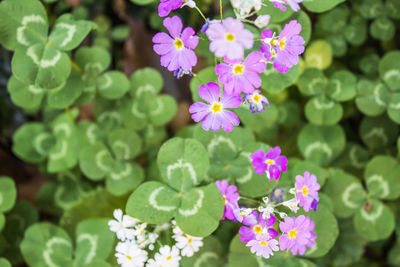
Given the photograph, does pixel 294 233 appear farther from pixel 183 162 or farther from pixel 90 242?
pixel 90 242

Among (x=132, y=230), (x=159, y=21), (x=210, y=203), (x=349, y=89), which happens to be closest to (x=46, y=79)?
(x=132, y=230)

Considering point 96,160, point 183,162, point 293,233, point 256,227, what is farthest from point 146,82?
point 293,233

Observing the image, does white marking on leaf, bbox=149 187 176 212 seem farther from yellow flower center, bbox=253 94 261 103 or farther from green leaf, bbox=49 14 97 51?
green leaf, bbox=49 14 97 51

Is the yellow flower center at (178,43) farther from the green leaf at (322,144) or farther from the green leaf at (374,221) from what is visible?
the green leaf at (374,221)

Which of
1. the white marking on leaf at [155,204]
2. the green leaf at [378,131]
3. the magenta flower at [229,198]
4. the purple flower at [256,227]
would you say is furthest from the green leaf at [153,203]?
the green leaf at [378,131]

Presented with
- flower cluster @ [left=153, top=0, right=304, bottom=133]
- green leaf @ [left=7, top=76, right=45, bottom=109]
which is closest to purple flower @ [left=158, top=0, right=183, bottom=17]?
flower cluster @ [left=153, top=0, right=304, bottom=133]
